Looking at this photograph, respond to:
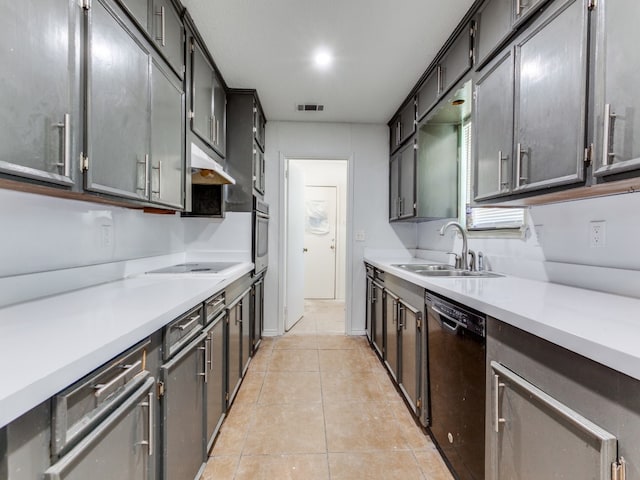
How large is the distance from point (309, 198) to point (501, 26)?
13.5 feet

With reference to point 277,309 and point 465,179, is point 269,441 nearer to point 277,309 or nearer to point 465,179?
point 277,309

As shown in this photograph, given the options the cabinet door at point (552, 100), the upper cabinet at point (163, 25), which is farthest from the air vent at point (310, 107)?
the cabinet door at point (552, 100)

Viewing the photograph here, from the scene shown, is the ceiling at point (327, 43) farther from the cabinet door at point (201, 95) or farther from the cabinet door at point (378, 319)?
the cabinet door at point (378, 319)

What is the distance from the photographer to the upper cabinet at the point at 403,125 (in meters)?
2.76

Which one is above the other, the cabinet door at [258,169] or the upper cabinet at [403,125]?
the upper cabinet at [403,125]

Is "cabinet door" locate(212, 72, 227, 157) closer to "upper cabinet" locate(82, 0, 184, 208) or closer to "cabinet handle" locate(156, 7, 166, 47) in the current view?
"upper cabinet" locate(82, 0, 184, 208)

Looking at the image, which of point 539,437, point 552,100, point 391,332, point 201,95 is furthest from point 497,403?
point 201,95

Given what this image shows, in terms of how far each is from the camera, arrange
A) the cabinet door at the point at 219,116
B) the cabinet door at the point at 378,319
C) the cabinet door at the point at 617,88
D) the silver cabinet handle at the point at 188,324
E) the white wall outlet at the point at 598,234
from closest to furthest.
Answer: the cabinet door at the point at 617,88 < the silver cabinet handle at the point at 188,324 < the white wall outlet at the point at 598,234 < the cabinet door at the point at 219,116 < the cabinet door at the point at 378,319

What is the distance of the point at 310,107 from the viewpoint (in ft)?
10.2

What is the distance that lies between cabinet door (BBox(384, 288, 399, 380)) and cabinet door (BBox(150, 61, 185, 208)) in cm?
163

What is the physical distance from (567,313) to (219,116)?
100 inches

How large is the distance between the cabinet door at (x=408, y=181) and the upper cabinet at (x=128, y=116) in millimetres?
1889

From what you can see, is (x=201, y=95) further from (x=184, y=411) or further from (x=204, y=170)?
(x=184, y=411)

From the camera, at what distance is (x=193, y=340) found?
52.2 inches
